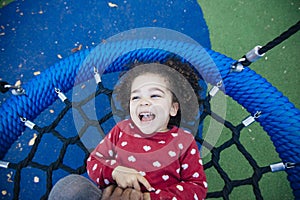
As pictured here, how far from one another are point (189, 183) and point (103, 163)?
22 centimetres

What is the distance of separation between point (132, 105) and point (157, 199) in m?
0.23

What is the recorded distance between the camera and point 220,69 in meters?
0.85

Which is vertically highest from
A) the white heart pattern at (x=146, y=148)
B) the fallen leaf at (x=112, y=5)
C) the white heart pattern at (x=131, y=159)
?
the fallen leaf at (x=112, y=5)

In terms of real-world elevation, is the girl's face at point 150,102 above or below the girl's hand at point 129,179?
above

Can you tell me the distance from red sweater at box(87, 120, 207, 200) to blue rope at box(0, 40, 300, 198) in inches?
7.3

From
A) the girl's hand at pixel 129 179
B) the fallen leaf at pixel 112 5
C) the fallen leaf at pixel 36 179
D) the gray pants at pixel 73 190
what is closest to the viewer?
the gray pants at pixel 73 190

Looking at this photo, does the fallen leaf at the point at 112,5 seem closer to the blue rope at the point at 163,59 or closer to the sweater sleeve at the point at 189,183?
the blue rope at the point at 163,59

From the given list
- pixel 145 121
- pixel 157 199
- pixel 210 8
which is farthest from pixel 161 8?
pixel 157 199

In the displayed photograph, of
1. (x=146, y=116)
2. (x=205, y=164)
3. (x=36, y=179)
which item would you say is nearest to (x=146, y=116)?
(x=146, y=116)

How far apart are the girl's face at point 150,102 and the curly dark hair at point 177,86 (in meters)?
0.03

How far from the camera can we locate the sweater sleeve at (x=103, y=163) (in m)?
0.80

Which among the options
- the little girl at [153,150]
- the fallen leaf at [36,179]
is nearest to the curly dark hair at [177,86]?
the little girl at [153,150]

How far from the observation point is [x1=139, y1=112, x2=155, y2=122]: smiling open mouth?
79 cm

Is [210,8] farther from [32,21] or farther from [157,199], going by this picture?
[157,199]
